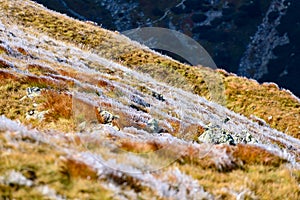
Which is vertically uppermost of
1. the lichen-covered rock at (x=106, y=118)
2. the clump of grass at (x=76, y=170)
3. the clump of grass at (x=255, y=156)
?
the clump of grass at (x=255, y=156)

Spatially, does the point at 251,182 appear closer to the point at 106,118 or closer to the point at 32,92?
the point at 106,118

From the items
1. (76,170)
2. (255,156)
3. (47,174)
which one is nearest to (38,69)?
(255,156)

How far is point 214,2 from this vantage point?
4021 inches

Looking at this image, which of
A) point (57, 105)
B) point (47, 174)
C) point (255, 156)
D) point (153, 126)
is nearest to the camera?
point (47, 174)

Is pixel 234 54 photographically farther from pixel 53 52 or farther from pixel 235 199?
pixel 235 199

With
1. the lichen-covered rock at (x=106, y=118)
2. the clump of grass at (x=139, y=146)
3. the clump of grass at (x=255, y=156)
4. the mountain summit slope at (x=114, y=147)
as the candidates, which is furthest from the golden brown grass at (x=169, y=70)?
the clump of grass at (x=139, y=146)

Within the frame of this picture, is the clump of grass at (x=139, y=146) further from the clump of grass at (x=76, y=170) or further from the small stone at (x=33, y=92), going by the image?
the small stone at (x=33, y=92)

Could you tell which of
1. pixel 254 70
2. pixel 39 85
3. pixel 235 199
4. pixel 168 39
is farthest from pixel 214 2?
pixel 235 199

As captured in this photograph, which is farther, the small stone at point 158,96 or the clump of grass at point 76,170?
the small stone at point 158,96

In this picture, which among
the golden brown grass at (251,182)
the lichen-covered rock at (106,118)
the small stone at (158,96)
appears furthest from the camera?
the small stone at (158,96)

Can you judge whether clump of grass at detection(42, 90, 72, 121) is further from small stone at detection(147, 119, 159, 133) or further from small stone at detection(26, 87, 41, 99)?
small stone at detection(147, 119, 159, 133)

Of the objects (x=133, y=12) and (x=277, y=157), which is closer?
(x=277, y=157)

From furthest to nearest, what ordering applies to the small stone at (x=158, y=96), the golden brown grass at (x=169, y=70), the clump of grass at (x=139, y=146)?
the golden brown grass at (x=169, y=70) < the small stone at (x=158, y=96) < the clump of grass at (x=139, y=146)

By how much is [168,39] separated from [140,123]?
8488cm
